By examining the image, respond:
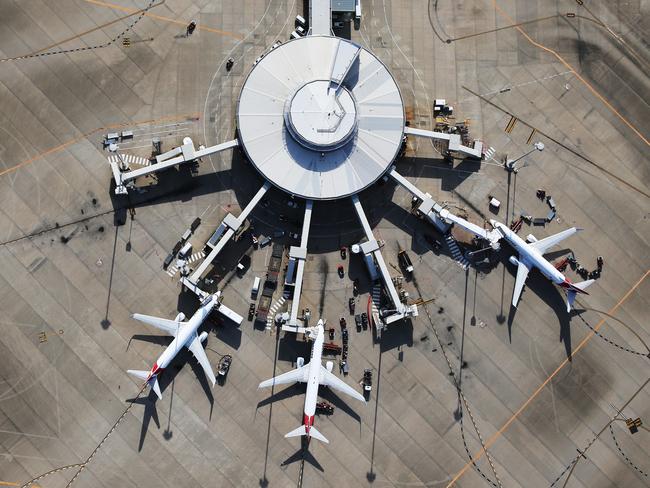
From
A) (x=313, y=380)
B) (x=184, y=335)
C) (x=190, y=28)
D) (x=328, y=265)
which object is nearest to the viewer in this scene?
(x=313, y=380)

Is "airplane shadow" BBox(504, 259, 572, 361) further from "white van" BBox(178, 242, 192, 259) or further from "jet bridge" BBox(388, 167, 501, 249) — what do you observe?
"white van" BBox(178, 242, 192, 259)

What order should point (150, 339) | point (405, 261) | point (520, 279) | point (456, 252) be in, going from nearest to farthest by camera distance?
point (150, 339)
point (405, 261)
point (520, 279)
point (456, 252)

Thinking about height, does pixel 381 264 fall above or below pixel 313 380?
above

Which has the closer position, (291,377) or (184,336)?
(184,336)

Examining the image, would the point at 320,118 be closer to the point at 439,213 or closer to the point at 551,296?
the point at 439,213

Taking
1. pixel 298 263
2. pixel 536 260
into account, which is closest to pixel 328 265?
pixel 298 263

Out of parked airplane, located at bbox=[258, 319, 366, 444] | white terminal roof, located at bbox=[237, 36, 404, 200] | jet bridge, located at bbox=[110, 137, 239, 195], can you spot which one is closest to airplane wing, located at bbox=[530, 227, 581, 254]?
white terminal roof, located at bbox=[237, 36, 404, 200]

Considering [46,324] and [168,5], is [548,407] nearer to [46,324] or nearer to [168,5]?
[46,324]
